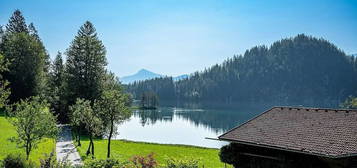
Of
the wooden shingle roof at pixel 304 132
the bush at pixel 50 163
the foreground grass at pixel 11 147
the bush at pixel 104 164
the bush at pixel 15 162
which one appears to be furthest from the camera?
the foreground grass at pixel 11 147

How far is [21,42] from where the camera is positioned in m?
48.2

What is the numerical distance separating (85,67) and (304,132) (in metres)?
37.5

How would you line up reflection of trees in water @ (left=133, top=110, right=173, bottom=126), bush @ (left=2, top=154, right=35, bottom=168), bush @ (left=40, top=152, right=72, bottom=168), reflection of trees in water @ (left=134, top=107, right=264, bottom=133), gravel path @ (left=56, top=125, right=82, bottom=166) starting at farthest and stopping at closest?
1. reflection of trees in water @ (left=133, top=110, right=173, bottom=126)
2. reflection of trees in water @ (left=134, top=107, right=264, bottom=133)
3. gravel path @ (left=56, top=125, right=82, bottom=166)
4. bush @ (left=2, top=154, right=35, bottom=168)
5. bush @ (left=40, top=152, right=72, bottom=168)

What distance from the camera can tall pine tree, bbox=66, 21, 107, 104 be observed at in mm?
45406

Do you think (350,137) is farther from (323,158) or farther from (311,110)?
(311,110)

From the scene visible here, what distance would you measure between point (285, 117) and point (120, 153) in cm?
1717

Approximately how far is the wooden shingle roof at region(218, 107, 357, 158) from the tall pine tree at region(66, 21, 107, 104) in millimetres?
31709

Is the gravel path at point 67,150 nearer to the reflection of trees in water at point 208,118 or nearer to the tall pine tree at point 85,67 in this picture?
the tall pine tree at point 85,67

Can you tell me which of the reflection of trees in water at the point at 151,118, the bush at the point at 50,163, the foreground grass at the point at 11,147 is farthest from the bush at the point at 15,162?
the reflection of trees in water at the point at 151,118

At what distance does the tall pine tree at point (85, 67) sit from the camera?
149 feet

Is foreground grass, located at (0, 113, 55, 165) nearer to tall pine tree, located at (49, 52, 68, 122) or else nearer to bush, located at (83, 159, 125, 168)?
bush, located at (83, 159, 125, 168)

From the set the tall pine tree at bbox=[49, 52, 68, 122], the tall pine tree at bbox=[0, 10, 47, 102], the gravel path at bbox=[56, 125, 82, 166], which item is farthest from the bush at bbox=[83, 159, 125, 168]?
the tall pine tree at bbox=[0, 10, 47, 102]

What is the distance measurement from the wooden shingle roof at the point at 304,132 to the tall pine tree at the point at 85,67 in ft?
104

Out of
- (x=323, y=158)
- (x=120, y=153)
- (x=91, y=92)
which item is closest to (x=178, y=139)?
(x=91, y=92)
